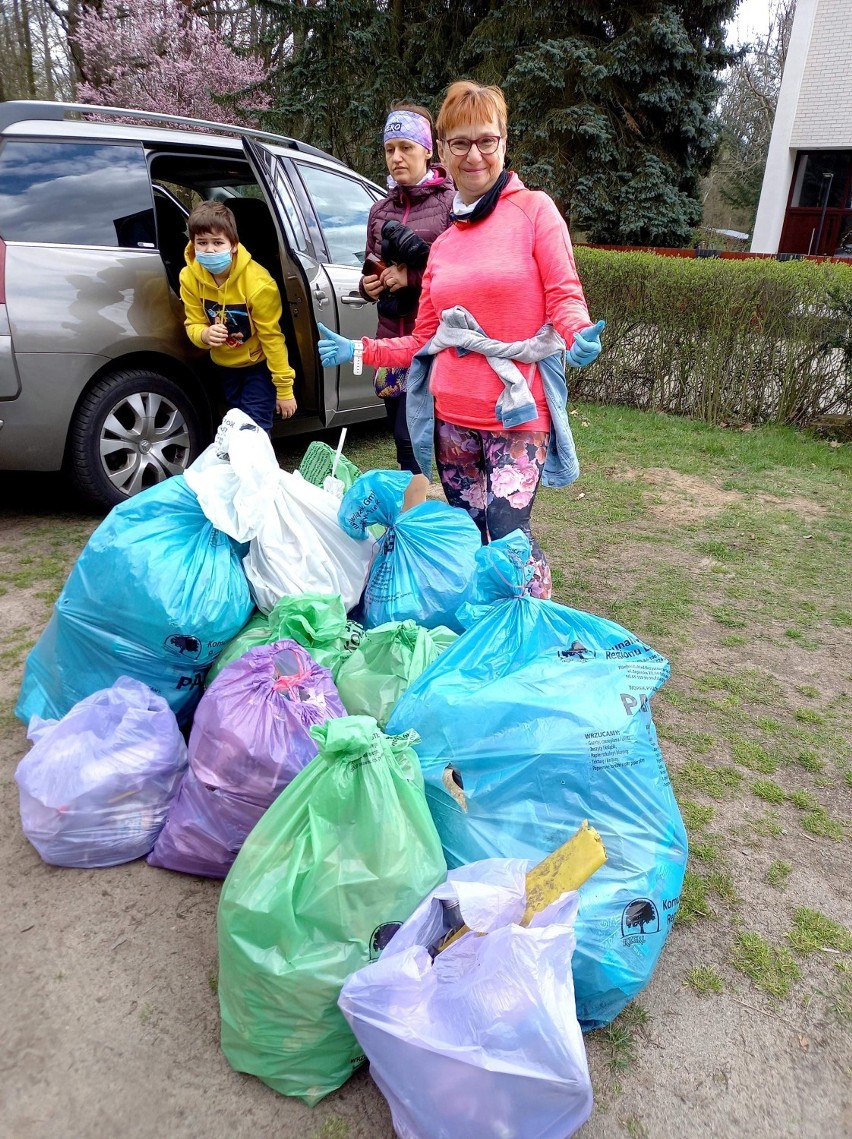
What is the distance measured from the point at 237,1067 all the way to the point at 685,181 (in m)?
17.5

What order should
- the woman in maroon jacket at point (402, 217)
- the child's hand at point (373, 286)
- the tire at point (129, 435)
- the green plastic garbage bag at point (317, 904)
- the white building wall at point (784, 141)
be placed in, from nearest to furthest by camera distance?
the green plastic garbage bag at point (317, 904) → the woman in maroon jacket at point (402, 217) → the child's hand at point (373, 286) → the tire at point (129, 435) → the white building wall at point (784, 141)

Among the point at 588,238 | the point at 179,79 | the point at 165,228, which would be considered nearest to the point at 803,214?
the point at 588,238

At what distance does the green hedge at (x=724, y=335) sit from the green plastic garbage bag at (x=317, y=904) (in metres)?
6.00

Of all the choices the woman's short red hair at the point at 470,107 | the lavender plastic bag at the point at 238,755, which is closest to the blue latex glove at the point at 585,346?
the woman's short red hair at the point at 470,107

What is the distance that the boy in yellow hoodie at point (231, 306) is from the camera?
3.53 metres

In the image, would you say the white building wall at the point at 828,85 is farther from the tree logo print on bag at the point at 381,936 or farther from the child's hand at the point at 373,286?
the tree logo print on bag at the point at 381,936

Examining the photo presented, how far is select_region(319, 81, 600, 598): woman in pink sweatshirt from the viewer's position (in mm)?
2338

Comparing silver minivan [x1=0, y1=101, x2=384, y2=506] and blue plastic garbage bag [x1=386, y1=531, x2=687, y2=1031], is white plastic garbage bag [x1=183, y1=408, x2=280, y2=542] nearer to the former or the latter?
blue plastic garbage bag [x1=386, y1=531, x2=687, y2=1031]

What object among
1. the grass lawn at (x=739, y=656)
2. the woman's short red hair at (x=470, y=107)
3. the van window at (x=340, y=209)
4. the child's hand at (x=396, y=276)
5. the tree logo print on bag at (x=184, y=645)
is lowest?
the grass lawn at (x=739, y=656)

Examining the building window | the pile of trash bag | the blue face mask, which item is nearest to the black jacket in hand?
the blue face mask

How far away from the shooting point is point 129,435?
157 inches

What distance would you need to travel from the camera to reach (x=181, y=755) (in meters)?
2.17

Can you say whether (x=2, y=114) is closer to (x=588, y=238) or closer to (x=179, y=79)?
(x=588, y=238)

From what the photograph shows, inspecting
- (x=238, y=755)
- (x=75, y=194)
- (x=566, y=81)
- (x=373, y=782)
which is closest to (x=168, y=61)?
(x=566, y=81)
